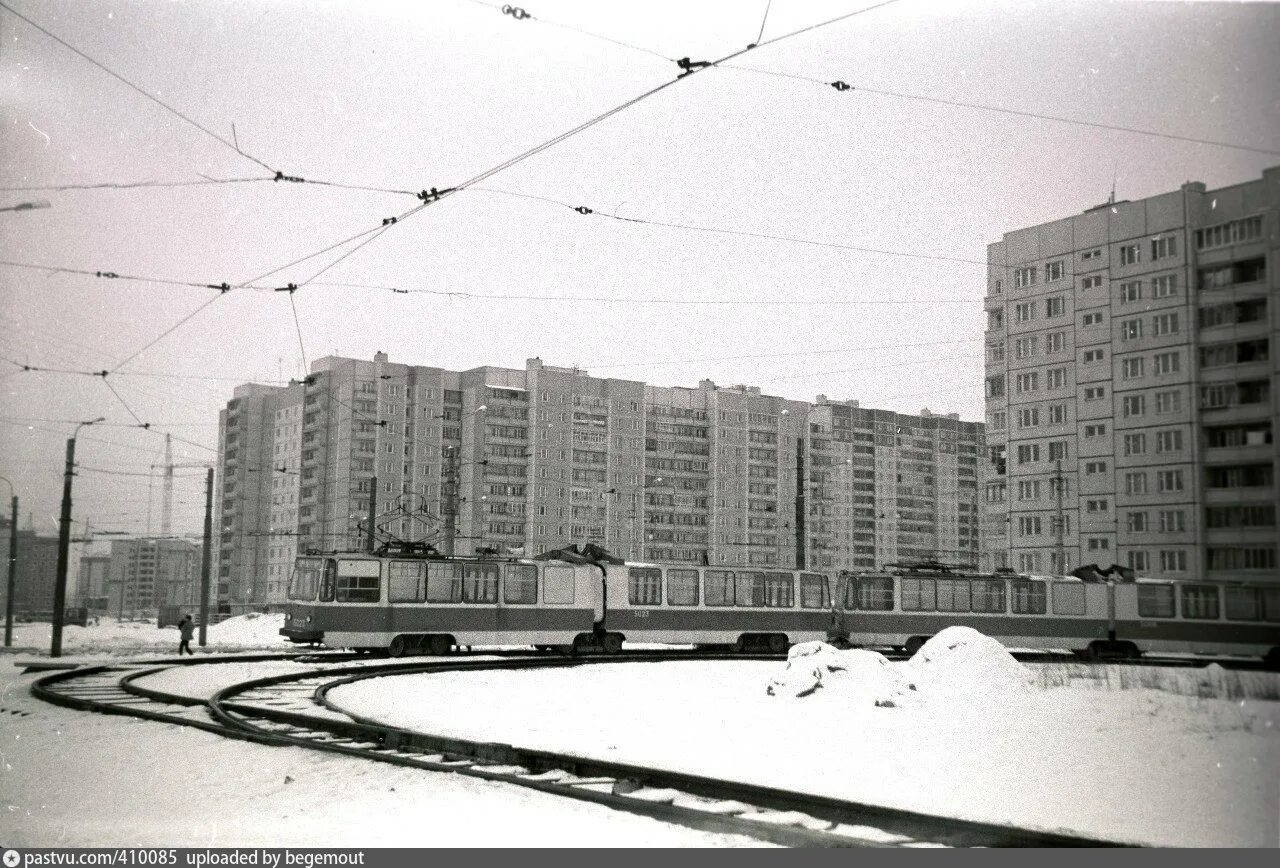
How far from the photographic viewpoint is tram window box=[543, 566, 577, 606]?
28672 mm

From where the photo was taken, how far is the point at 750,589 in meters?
31.2

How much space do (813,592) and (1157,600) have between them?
21.6 metres

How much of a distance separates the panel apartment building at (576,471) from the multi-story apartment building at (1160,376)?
1955cm

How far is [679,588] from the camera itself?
30.4 meters

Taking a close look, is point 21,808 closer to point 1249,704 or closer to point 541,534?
point 1249,704

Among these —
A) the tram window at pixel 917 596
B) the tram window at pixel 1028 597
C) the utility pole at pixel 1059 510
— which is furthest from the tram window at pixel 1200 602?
the tram window at pixel 917 596

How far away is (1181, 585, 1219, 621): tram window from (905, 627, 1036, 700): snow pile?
388cm

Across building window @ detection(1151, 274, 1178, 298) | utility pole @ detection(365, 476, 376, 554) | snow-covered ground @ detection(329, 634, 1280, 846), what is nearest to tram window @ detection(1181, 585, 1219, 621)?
snow-covered ground @ detection(329, 634, 1280, 846)

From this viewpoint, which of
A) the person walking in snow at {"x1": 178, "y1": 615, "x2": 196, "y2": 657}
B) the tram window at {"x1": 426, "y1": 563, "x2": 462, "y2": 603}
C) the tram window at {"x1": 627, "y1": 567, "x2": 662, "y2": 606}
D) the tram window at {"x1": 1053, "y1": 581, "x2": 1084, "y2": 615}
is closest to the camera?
the tram window at {"x1": 1053, "y1": 581, "x2": 1084, "y2": 615}

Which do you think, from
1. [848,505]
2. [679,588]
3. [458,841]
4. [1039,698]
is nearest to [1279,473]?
[1039,698]

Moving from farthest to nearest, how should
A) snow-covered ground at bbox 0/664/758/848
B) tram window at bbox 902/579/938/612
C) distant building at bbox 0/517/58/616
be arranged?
distant building at bbox 0/517/58/616
tram window at bbox 902/579/938/612
snow-covered ground at bbox 0/664/758/848

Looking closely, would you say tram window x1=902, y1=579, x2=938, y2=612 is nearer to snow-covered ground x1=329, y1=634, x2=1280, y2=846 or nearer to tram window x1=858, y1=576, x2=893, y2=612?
tram window x1=858, y1=576, x2=893, y2=612

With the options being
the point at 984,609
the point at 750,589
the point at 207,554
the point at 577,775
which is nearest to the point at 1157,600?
the point at 577,775

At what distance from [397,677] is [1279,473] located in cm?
1685
